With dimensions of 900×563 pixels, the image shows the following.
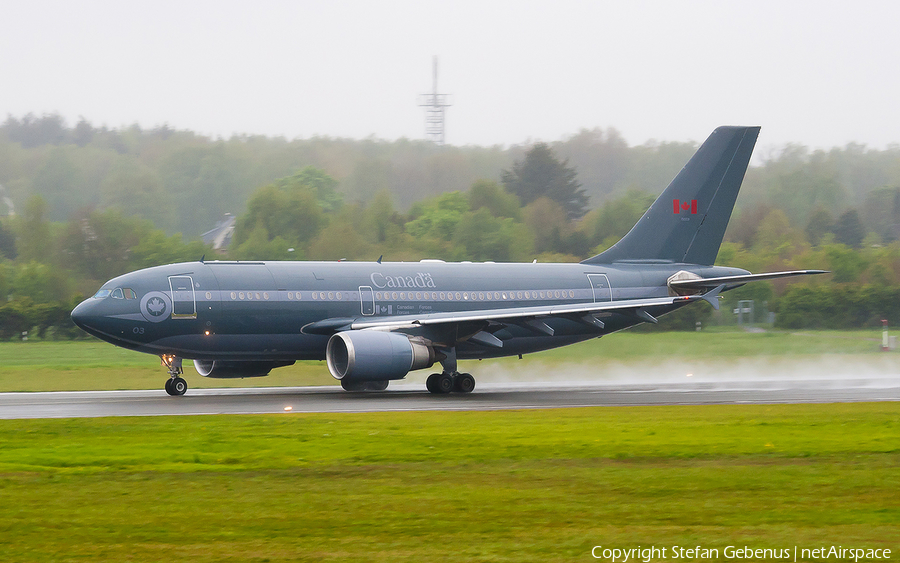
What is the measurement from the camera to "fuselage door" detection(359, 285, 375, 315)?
27.3 meters

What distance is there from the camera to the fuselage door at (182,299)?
82.5 feet

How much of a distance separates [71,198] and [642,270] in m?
38.2

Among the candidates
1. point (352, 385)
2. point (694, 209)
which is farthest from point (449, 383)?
point (694, 209)

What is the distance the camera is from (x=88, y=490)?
414 inches

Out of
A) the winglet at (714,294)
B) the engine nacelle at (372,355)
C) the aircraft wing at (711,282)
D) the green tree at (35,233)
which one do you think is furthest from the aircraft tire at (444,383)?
the green tree at (35,233)

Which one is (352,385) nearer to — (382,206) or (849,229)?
(382,206)

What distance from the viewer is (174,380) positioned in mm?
25812

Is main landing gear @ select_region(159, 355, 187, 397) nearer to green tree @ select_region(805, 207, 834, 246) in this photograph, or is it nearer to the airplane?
the airplane

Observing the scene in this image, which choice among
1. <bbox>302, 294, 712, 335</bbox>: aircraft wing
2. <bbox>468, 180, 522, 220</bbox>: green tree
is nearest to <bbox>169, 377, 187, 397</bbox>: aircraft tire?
<bbox>302, 294, 712, 335</bbox>: aircraft wing

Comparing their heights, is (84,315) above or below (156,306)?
below

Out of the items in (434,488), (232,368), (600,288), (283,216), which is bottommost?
(232,368)

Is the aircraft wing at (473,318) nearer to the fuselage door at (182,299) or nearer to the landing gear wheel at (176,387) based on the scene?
the fuselage door at (182,299)

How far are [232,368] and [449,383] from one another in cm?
570

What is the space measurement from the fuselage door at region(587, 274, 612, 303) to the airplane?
0.05m
